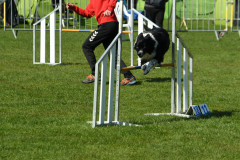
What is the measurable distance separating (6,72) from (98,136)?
5815 mm

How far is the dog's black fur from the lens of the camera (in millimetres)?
6590

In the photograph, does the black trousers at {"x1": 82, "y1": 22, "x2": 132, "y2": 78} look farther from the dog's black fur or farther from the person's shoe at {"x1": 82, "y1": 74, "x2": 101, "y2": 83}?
the dog's black fur

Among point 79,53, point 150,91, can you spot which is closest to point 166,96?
point 150,91

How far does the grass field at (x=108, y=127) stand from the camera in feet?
17.9

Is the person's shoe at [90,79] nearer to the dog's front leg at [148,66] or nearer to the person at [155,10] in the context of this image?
the dog's front leg at [148,66]

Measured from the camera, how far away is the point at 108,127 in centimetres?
638

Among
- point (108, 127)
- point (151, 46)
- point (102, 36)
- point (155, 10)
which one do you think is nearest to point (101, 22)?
point (102, 36)

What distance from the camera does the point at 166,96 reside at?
8898 mm

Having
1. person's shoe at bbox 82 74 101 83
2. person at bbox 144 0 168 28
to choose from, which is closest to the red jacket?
person's shoe at bbox 82 74 101 83

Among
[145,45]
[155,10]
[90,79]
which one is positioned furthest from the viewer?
[155,10]

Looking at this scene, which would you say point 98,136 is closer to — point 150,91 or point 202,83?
point 150,91

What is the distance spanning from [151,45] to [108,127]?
1.07 meters

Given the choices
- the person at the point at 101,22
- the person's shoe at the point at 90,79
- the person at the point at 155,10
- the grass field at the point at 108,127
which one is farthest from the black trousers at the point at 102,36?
the person at the point at 155,10

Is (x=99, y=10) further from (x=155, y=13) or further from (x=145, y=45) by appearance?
(x=155, y=13)
